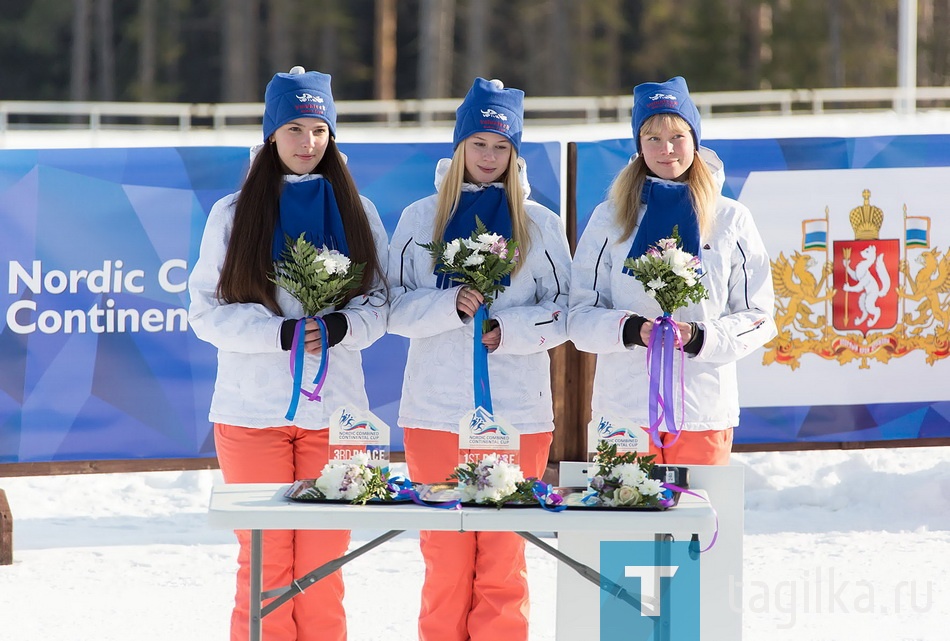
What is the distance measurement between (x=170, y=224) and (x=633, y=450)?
3564 mm

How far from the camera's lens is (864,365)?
7.16 m

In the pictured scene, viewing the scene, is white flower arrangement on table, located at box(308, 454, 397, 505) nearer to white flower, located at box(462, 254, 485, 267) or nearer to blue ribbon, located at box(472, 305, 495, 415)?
blue ribbon, located at box(472, 305, 495, 415)

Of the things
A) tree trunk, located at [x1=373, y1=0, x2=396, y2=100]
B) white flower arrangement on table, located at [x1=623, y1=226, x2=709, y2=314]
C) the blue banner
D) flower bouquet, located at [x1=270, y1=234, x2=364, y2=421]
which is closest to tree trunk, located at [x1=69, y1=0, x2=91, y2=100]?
tree trunk, located at [x1=373, y1=0, x2=396, y2=100]

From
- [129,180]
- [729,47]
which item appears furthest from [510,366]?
[729,47]

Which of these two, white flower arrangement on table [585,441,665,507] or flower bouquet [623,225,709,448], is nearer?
white flower arrangement on table [585,441,665,507]

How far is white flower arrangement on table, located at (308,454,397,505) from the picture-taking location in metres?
3.79

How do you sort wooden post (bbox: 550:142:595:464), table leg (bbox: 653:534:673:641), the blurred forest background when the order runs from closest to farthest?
table leg (bbox: 653:534:673:641) < wooden post (bbox: 550:142:595:464) < the blurred forest background

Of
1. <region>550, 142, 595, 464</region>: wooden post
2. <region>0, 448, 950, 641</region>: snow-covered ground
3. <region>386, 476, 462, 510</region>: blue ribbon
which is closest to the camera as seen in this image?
<region>386, 476, 462, 510</region>: blue ribbon

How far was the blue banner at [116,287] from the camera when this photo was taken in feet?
21.8

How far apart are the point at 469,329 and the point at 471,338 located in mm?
32

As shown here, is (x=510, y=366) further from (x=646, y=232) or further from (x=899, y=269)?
(x=899, y=269)

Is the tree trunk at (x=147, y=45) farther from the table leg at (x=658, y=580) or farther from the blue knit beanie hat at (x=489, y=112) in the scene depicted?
the table leg at (x=658, y=580)

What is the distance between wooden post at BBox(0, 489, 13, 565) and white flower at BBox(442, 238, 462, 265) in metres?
3.09

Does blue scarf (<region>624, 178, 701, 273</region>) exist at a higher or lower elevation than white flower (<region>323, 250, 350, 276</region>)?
higher
